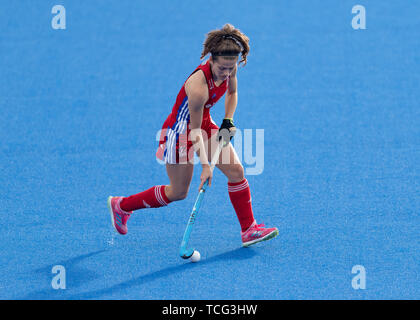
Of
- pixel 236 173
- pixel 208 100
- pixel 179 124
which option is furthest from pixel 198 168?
pixel 208 100

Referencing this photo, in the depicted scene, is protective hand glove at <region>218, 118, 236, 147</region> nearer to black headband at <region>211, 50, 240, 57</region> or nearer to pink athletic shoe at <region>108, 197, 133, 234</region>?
black headband at <region>211, 50, 240, 57</region>

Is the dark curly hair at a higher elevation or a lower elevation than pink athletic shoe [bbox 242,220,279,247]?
higher

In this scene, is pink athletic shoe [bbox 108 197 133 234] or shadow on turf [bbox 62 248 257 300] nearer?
shadow on turf [bbox 62 248 257 300]

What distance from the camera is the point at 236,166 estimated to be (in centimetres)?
443

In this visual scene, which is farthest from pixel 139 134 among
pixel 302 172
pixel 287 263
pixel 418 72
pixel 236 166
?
pixel 418 72

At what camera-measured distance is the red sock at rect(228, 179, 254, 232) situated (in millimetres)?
4504

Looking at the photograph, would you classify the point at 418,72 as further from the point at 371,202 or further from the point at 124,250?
the point at 124,250

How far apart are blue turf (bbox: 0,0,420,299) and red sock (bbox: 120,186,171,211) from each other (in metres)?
0.25

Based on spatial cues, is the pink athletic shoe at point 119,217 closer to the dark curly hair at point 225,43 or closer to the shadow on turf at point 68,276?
the shadow on turf at point 68,276

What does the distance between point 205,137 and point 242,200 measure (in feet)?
1.70

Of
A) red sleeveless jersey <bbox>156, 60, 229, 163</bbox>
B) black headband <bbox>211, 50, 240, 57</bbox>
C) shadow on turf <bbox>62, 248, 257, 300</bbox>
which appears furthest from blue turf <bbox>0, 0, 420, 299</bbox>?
black headband <bbox>211, 50, 240, 57</bbox>

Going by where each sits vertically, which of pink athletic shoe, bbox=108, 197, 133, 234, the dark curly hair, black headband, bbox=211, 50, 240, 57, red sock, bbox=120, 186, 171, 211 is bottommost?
pink athletic shoe, bbox=108, 197, 133, 234

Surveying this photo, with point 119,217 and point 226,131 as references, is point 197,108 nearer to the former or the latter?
point 226,131

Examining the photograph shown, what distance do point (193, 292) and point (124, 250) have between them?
0.77m
